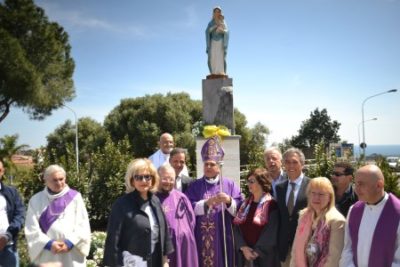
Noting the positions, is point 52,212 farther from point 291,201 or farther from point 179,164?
point 291,201

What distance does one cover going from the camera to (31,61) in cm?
2375

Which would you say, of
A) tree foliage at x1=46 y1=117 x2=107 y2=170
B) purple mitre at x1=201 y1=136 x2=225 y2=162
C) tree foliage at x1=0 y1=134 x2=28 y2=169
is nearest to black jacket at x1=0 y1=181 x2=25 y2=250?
purple mitre at x1=201 y1=136 x2=225 y2=162

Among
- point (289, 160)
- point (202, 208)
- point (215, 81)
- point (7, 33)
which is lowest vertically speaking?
point (202, 208)

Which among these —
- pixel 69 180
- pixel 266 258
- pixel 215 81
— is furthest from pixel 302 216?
pixel 69 180

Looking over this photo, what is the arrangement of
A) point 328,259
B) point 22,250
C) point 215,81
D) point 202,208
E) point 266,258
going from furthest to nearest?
point 215,81 → point 22,250 → point 202,208 → point 266,258 → point 328,259

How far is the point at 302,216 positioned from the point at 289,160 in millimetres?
891

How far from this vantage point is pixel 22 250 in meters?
6.64

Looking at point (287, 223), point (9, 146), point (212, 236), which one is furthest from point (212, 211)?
point (9, 146)

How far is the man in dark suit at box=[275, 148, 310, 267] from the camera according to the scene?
175 inches

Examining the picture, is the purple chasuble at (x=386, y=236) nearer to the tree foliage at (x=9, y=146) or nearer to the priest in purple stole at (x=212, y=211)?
the priest in purple stole at (x=212, y=211)

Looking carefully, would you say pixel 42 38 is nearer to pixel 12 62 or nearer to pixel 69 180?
pixel 12 62

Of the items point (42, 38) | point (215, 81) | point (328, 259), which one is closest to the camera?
point (328, 259)

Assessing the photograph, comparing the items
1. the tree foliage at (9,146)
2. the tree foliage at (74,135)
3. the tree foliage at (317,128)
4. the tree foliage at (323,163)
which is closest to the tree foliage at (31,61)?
the tree foliage at (9,146)

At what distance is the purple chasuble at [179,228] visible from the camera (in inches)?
182
